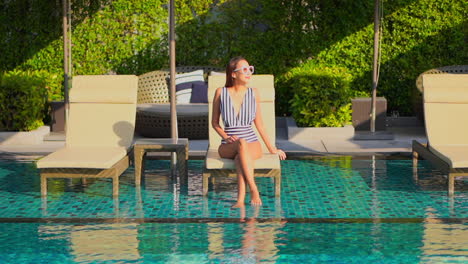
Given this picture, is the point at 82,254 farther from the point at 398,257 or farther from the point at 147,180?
the point at 147,180

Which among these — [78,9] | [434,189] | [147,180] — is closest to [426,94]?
[434,189]

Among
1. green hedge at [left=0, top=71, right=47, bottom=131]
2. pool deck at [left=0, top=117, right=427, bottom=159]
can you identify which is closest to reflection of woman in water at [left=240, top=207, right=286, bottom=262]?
pool deck at [left=0, top=117, right=427, bottom=159]

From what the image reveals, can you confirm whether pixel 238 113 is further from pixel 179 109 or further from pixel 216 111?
pixel 179 109

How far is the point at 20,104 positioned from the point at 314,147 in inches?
175

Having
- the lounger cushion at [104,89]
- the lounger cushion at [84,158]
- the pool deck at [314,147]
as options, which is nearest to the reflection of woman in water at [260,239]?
the lounger cushion at [84,158]

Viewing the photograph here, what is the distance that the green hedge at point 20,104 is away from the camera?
1282 centimetres

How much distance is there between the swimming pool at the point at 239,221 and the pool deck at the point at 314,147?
1.03 metres

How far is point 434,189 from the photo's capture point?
930 centimetres

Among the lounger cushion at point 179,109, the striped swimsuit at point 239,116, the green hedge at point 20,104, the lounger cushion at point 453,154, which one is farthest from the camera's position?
the green hedge at point 20,104

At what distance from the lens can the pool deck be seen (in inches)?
451

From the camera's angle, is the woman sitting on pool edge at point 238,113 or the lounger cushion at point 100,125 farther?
the lounger cushion at point 100,125

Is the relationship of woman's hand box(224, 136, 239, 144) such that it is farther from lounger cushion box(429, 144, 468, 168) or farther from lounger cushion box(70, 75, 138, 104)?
lounger cushion box(429, 144, 468, 168)

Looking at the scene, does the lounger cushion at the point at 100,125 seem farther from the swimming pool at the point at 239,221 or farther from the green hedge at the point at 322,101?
the green hedge at the point at 322,101

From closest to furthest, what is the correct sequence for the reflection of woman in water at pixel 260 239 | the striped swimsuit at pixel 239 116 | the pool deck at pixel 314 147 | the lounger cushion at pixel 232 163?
the reflection of woman in water at pixel 260 239, the lounger cushion at pixel 232 163, the striped swimsuit at pixel 239 116, the pool deck at pixel 314 147
